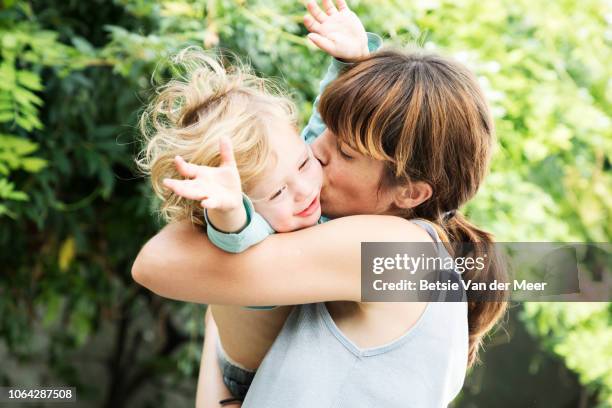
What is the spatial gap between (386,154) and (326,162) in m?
0.13

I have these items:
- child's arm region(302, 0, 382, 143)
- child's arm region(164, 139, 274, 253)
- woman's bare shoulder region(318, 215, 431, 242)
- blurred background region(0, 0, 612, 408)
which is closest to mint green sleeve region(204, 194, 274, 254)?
child's arm region(164, 139, 274, 253)

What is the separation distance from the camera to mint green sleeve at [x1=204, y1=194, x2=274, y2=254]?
1.02 metres

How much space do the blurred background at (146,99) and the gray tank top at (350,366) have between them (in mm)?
713

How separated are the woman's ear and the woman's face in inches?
0.6

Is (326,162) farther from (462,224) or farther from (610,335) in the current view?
(610,335)

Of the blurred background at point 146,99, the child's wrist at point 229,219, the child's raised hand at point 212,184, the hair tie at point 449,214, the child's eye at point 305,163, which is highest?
the child's raised hand at point 212,184

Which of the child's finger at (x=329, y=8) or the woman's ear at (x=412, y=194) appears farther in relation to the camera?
the child's finger at (x=329, y=8)

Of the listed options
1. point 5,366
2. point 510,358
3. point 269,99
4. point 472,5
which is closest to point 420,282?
point 269,99

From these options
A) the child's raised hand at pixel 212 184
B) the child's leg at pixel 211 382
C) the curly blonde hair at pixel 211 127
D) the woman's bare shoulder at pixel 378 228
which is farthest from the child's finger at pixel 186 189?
the child's leg at pixel 211 382

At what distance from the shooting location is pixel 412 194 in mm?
1278

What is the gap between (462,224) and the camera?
4.52 ft

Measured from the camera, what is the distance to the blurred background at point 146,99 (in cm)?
208

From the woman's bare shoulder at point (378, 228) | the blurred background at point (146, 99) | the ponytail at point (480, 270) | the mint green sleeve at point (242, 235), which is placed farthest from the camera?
the blurred background at point (146, 99)

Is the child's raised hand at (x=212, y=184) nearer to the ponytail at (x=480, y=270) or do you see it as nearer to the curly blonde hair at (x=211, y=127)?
the curly blonde hair at (x=211, y=127)
